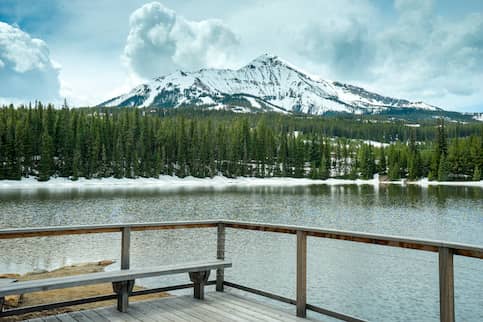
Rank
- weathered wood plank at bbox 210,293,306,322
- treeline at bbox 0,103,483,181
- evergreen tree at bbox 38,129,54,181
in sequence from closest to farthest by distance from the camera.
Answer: weathered wood plank at bbox 210,293,306,322 < evergreen tree at bbox 38,129,54,181 < treeline at bbox 0,103,483,181

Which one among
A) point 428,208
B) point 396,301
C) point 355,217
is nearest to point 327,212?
point 355,217

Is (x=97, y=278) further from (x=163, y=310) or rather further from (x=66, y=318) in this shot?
(x=163, y=310)

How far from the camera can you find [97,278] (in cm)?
580

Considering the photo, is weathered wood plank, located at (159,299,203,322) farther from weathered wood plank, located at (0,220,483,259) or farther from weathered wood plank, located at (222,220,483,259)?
weathered wood plank, located at (222,220,483,259)

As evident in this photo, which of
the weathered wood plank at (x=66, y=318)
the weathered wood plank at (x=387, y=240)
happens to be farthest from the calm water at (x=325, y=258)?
the weathered wood plank at (x=66, y=318)

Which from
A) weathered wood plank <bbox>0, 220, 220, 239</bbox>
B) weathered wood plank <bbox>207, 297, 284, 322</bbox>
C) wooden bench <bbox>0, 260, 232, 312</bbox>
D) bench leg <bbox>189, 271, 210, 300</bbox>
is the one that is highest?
weathered wood plank <bbox>0, 220, 220, 239</bbox>

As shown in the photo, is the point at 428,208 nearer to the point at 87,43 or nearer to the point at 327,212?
the point at 327,212

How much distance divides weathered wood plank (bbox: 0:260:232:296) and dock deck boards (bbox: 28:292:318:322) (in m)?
0.52

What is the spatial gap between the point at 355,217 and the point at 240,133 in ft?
286

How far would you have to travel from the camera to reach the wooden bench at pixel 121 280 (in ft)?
17.4

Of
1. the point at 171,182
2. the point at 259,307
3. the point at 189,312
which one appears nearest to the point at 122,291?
the point at 189,312

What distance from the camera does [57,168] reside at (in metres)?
Result: 90.5

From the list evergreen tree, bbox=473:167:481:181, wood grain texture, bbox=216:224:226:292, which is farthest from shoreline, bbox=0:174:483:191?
wood grain texture, bbox=216:224:226:292

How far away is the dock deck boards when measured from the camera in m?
5.88
